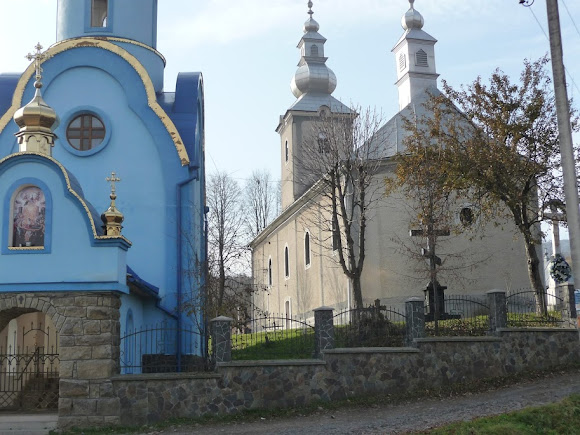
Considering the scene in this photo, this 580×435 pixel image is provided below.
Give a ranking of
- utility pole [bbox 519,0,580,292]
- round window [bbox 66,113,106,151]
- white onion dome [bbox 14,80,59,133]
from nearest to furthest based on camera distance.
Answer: utility pole [bbox 519,0,580,292]
white onion dome [bbox 14,80,59,133]
round window [bbox 66,113,106,151]

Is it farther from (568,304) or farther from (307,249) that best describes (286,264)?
(568,304)

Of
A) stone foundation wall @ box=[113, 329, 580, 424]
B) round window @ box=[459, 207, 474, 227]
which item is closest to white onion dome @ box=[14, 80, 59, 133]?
stone foundation wall @ box=[113, 329, 580, 424]

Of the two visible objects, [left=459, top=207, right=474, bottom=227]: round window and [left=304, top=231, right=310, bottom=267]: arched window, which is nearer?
[left=459, top=207, right=474, bottom=227]: round window

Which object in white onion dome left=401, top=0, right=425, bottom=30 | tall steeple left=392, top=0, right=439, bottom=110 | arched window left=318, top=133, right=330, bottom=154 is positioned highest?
white onion dome left=401, top=0, right=425, bottom=30

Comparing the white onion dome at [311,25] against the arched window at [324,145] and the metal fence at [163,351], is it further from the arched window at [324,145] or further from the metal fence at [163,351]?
the metal fence at [163,351]

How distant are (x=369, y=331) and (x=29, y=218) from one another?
7222 millimetres

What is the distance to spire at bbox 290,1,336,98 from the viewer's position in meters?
40.3

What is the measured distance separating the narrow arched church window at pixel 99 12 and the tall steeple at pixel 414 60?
1961cm

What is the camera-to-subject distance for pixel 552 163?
65.6 feet

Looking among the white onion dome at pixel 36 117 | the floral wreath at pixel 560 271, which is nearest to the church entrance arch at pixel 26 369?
the white onion dome at pixel 36 117

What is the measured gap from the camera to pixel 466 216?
76.4 feet

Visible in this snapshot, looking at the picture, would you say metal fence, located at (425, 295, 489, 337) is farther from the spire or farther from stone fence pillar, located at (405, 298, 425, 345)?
the spire

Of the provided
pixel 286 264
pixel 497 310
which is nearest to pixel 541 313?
pixel 497 310

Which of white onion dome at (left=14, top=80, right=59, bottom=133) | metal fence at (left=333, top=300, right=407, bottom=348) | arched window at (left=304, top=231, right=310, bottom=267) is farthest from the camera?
arched window at (left=304, top=231, right=310, bottom=267)
